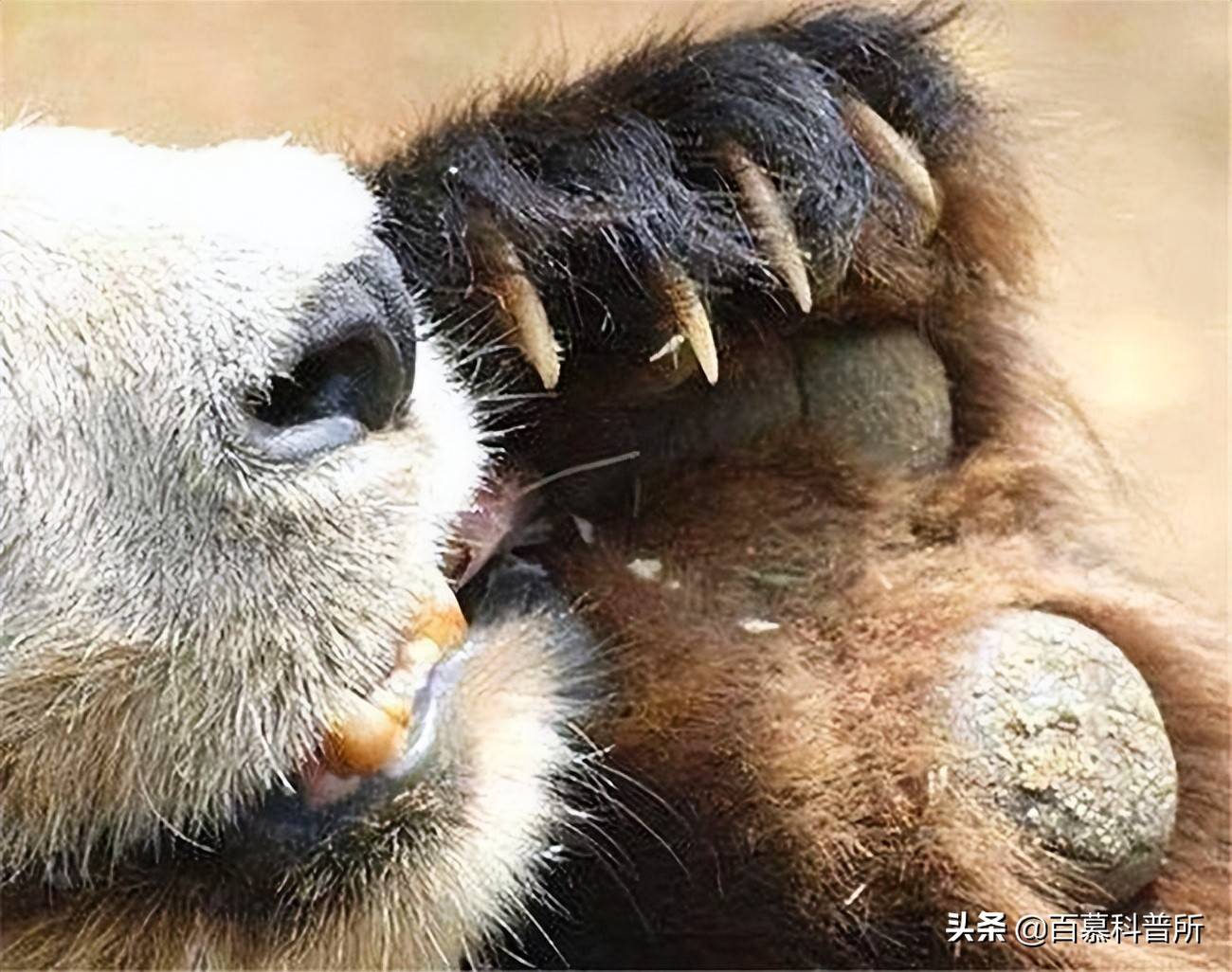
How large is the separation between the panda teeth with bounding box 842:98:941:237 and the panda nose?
45 centimetres

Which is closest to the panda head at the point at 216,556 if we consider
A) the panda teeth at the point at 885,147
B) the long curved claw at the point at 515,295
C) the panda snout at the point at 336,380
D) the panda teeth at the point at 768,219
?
the panda snout at the point at 336,380

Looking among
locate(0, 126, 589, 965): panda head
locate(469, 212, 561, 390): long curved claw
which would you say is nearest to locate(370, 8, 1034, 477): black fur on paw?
locate(469, 212, 561, 390): long curved claw

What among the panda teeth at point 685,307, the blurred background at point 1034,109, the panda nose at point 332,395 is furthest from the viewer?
the blurred background at point 1034,109

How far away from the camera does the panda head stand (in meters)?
0.85

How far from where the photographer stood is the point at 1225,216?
2.45 meters

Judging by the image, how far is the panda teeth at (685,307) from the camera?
3.87 ft

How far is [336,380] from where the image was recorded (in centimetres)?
89

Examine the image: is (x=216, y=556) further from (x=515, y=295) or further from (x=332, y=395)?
(x=515, y=295)

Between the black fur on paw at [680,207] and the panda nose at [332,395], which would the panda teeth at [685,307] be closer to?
the black fur on paw at [680,207]

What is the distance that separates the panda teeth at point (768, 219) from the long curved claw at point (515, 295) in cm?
14

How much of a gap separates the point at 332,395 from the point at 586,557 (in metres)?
0.43

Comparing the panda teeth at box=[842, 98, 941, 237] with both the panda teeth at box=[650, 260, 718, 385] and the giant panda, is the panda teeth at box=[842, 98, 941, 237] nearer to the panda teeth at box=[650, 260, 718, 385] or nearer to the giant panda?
the giant panda

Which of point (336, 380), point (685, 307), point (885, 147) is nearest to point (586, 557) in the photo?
point (685, 307)

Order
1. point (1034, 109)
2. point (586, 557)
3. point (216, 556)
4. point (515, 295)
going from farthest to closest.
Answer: point (1034, 109)
point (586, 557)
point (515, 295)
point (216, 556)
